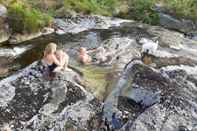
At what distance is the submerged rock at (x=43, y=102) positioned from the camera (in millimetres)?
10562

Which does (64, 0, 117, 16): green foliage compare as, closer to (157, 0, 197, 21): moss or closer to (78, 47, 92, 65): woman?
(157, 0, 197, 21): moss

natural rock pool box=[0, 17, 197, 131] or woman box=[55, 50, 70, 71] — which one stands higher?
woman box=[55, 50, 70, 71]

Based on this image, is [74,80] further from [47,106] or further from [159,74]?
[159,74]

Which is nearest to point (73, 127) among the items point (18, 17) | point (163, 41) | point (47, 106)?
point (47, 106)

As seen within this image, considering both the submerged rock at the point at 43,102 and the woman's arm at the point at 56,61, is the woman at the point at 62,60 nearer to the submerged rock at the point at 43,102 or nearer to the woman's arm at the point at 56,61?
the woman's arm at the point at 56,61

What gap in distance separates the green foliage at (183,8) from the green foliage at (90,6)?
3178 millimetres

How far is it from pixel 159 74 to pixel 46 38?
7978 millimetres

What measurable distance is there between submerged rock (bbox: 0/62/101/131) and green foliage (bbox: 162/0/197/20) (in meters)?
12.2

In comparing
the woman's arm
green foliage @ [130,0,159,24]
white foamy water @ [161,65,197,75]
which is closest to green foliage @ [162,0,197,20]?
green foliage @ [130,0,159,24]

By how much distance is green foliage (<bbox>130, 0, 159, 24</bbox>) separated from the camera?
74.0 ft

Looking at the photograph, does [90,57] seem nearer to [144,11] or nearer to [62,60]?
[62,60]

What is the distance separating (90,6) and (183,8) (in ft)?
16.2

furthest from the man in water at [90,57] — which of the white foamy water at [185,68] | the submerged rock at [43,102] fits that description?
the white foamy water at [185,68]

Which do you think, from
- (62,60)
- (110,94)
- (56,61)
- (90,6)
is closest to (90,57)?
(62,60)
